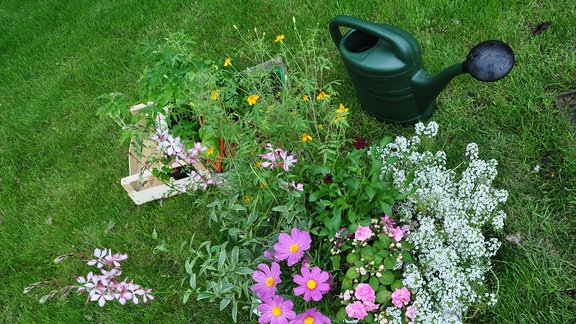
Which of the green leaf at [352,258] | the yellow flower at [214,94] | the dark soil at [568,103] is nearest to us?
the green leaf at [352,258]

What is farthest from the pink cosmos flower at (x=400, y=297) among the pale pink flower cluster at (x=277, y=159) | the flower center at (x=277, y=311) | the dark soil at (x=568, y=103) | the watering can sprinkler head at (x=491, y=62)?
the dark soil at (x=568, y=103)

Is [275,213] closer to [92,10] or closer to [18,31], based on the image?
[92,10]

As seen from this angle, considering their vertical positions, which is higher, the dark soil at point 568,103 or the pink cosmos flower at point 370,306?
the dark soil at point 568,103

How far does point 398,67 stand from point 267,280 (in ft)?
3.09

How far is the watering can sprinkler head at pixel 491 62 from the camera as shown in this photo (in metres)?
1.59

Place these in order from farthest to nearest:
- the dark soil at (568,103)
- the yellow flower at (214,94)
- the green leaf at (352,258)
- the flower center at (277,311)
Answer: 1. the dark soil at (568,103)
2. the yellow flower at (214,94)
3. the green leaf at (352,258)
4. the flower center at (277,311)

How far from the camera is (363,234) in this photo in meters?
1.52

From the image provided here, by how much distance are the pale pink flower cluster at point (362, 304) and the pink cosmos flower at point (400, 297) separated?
6 cm

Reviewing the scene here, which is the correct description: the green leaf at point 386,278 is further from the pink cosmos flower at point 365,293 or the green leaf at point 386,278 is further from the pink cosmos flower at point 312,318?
the pink cosmos flower at point 312,318

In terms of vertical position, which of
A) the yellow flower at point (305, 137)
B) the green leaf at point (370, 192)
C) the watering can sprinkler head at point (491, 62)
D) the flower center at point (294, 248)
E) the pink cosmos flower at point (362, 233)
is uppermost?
the watering can sprinkler head at point (491, 62)

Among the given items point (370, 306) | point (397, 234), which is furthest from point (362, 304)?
point (397, 234)

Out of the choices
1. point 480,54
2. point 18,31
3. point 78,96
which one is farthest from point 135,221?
point 18,31

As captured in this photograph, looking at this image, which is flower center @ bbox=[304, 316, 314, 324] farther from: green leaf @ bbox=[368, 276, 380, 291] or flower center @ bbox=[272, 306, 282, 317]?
green leaf @ bbox=[368, 276, 380, 291]

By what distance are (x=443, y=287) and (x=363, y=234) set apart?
1.06 ft
